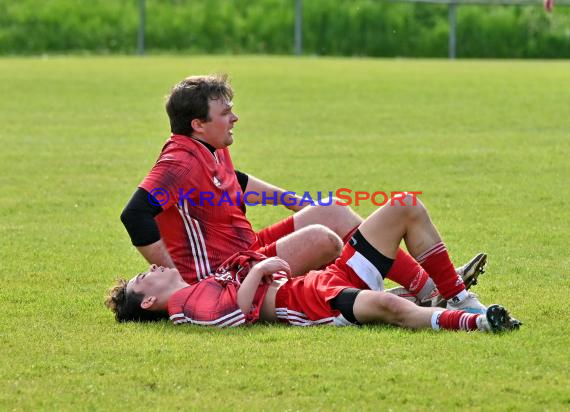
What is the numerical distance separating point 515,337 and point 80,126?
506 inches

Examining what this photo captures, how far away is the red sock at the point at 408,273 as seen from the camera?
23.1 ft

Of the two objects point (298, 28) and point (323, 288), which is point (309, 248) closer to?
point (323, 288)

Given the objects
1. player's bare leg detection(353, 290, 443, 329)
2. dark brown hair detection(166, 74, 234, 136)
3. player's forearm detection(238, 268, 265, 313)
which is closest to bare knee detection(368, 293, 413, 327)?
player's bare leg detection(353, 290, 443, 329)

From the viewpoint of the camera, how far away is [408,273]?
7039mm

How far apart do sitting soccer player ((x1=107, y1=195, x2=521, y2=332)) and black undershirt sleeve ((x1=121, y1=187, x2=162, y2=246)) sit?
175 millimetres

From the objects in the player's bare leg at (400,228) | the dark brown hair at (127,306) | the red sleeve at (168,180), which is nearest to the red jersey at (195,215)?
the red sleeve at (168,180)

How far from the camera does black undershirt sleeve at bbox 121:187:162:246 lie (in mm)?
6840

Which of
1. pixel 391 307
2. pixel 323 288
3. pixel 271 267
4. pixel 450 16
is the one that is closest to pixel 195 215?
pixel 271 267

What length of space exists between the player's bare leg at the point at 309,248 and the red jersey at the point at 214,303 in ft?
1.27

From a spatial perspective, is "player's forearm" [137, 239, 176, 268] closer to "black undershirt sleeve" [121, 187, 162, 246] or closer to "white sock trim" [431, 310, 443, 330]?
"black undershirt sleeve" [121, 187, 162, 246]

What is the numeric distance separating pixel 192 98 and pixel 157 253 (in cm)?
96

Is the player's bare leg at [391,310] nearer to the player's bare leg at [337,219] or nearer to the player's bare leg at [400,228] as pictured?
the player's bare leg at [400,228]

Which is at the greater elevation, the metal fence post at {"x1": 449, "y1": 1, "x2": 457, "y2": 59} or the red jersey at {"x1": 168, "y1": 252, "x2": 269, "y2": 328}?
the metal fence post at {"x1": 449, "y1": 1, "x2": 457, "y2": 59}

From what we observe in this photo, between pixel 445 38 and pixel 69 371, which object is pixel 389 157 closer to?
pixel 69 371
